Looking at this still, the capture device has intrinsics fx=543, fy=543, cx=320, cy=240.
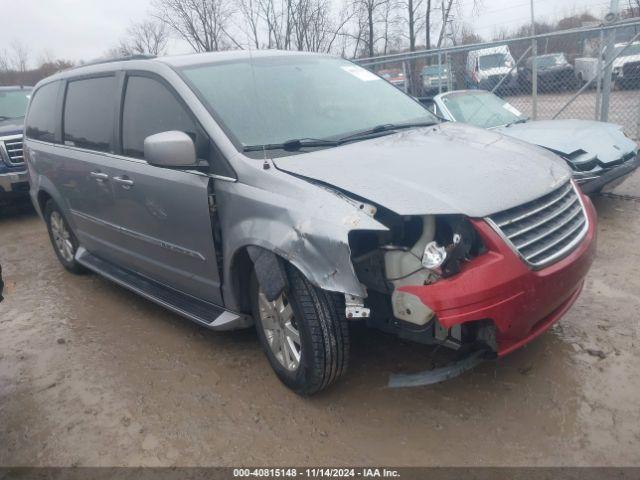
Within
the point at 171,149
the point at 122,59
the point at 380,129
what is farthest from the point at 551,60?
the point at 171,149

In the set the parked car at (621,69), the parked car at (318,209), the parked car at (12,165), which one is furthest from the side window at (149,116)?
the parked car at (621,69)

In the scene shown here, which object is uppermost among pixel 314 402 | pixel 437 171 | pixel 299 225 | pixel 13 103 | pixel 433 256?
pixel 13 103

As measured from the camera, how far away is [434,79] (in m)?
11.2

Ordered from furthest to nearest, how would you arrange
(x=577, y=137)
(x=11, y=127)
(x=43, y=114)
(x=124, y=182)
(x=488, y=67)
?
1. (x=488, y=67)
2. (x=11, y=127)
3. (x=577, y=137)
4. (x=43, y=114)
5. (x=124, y=182)

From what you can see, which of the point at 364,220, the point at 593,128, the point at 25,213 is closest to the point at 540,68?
the point at 593,128

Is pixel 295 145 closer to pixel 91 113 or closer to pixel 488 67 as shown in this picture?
pixel 91 113

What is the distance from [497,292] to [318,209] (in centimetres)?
88

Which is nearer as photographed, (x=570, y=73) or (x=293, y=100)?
(x=293, y=100)

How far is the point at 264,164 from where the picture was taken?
9.33 feet

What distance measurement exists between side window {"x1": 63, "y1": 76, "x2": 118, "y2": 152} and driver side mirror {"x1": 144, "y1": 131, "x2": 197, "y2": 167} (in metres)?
1.10

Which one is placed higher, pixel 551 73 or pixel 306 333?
pixel 551 73

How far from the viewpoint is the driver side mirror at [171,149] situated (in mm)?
2914

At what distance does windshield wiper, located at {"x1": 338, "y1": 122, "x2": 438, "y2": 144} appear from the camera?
322 centimetres

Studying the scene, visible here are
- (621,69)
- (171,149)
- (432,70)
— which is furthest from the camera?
(432,70)
